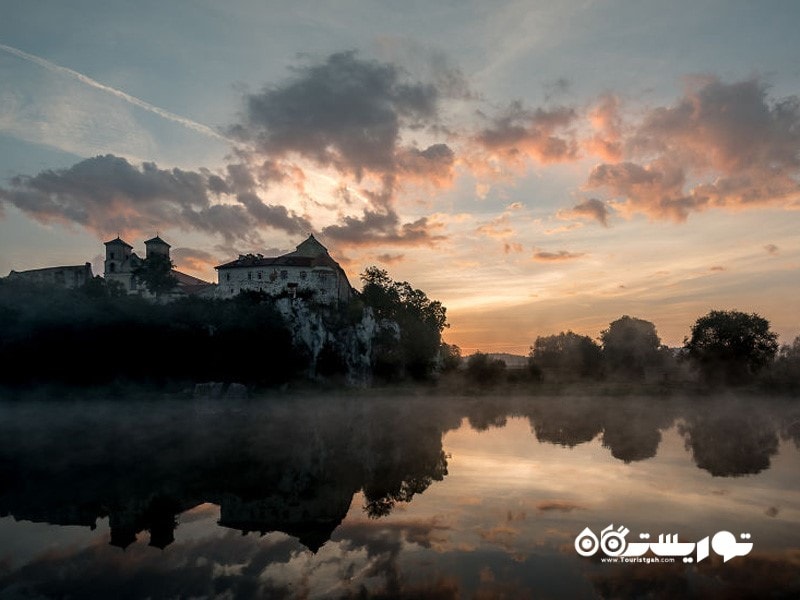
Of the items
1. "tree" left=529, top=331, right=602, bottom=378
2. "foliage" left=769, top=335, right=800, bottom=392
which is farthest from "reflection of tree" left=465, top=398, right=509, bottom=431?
"tree" left=529, top=331, right=602, bottom=378

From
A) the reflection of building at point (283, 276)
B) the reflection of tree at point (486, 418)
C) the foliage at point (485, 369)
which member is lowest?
the reflection of tree at point (486, 418)

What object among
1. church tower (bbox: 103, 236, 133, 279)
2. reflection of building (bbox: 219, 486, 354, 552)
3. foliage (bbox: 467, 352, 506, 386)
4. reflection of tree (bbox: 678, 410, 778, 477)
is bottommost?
reflection of tree (bbox: 678, 410, 778, 477)

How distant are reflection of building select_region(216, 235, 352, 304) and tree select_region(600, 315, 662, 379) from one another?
92825 mm

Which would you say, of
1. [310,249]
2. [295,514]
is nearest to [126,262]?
[310,249]

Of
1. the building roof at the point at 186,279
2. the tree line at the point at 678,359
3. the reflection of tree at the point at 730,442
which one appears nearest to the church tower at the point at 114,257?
the building roof at the point at 186,279

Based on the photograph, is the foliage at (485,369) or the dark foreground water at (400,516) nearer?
the dark foreground water at (400,516)

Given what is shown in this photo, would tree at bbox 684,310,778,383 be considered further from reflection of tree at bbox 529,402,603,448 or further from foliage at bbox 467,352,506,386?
reflection of tree at bbox 529,402,603,448

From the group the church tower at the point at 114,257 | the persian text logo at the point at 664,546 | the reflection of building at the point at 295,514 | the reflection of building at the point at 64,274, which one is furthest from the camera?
the church tower at the point at 114,257

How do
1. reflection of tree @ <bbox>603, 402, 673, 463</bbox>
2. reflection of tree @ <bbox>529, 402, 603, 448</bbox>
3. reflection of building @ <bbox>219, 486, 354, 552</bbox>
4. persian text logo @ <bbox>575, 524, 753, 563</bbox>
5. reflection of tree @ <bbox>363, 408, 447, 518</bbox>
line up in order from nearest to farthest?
persian text logo @ <bbox>575, 524, 753, 563</bbox> < reflection of building @ <bbox>219, 486, 354, 552</bbox> < reflection of tree @ <bbox>363, 408, 447, 518</bbox> < reflection of tree @ <bbox>603, 402, 673, 463</bbox> < reflection of tree @ <bbox>529, 402, 603, 448</bbox>

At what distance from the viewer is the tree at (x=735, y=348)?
135 meters

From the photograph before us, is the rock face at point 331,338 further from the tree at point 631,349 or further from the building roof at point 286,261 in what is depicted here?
the tree at point 631,349

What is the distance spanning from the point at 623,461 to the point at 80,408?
243 ft

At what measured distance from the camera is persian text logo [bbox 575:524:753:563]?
17.2m

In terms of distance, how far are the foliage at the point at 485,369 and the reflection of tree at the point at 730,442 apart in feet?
190
